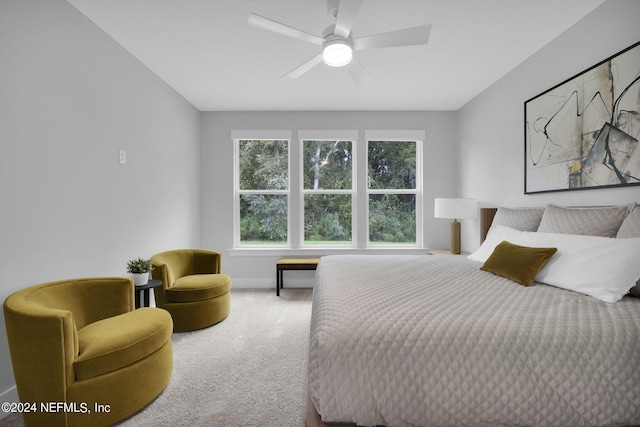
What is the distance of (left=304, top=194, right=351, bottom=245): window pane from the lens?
15.1 ft

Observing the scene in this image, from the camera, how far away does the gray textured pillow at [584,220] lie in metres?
1.86

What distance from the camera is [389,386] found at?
1.07m

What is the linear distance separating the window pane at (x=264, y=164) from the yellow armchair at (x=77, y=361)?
9.58 feet

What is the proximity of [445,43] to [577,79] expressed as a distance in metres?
1.06

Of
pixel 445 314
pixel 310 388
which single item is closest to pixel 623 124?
pixel 445 314

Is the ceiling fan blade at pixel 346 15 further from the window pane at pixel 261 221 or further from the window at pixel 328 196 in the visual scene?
the window pane at pixel 261 221

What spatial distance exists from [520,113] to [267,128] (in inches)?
125

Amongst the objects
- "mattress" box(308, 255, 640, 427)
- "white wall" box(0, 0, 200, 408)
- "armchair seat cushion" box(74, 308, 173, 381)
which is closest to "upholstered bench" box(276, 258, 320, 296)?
"white wall" box(0, 0, 200, 408)

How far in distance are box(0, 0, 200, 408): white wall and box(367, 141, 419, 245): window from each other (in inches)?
114

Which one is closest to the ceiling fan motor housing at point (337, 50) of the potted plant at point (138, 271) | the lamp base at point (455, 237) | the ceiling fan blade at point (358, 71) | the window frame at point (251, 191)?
the ceiling fan blade at point (358, 71)

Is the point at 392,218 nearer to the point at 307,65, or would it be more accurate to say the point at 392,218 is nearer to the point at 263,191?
the point at 263,191

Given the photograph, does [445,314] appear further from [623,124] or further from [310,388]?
[623,124]

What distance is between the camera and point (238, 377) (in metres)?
2.07

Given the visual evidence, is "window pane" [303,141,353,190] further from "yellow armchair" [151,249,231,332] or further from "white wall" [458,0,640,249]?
"yellow armchair" [151,249,231,332]
